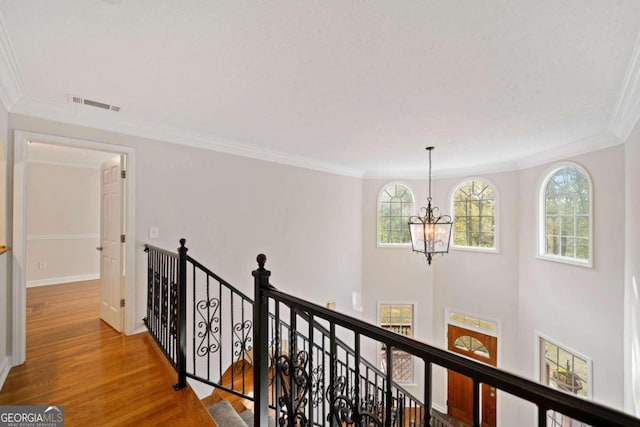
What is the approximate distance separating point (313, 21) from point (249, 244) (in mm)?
3069

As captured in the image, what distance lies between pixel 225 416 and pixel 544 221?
16.9 feet

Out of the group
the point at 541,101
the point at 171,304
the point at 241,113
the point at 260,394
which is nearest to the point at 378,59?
the point at 241,113

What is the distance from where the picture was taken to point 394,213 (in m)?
6.15

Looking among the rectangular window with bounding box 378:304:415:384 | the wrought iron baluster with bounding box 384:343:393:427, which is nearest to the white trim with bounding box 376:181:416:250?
the rectangular window with bounding box 378:304:415:384

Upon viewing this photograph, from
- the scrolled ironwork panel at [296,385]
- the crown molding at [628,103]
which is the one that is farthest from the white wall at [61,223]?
the crown molding at [628,103]

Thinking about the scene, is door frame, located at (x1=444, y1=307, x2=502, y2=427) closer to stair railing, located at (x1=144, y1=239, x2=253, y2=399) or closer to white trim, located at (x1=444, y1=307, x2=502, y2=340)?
white trim, located at (x1=444, y1=307, x2=502, y2=340)

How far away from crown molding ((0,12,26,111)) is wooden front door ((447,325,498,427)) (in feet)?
21.9

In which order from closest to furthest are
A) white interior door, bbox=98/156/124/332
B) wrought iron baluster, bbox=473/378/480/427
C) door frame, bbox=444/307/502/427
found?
wrought iron baluster, bbox=473/378/480/427 < white interior door, bbox=98/156/124/332 < door frame, bbox=444/307/502/427

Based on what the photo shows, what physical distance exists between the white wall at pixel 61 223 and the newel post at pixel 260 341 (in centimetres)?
587

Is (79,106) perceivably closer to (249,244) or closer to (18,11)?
(18,11)

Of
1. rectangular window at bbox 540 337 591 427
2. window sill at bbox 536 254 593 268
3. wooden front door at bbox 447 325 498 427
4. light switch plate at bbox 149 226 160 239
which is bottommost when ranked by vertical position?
wooden front door at bbox 447 325 498 427

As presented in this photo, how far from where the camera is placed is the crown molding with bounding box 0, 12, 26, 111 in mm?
1661

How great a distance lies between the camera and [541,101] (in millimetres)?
Answer: 2449

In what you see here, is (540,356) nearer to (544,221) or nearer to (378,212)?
(544,221)
